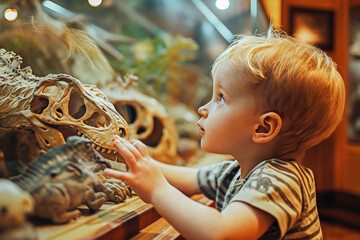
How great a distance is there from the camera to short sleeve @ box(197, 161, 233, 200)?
1.16m

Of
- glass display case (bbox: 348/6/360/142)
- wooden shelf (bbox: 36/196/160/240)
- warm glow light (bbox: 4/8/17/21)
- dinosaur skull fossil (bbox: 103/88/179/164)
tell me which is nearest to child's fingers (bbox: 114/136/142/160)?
wooden shelf (bbox: 36/196/160/240)

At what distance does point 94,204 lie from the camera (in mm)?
817

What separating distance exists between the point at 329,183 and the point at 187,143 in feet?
7.04

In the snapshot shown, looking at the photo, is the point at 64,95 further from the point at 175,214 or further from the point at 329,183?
the point at 329,183

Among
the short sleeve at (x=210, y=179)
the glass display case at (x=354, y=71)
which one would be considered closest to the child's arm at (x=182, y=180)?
the short sleeve at (x=210, y=179)

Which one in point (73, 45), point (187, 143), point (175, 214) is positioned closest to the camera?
point (175, 214)

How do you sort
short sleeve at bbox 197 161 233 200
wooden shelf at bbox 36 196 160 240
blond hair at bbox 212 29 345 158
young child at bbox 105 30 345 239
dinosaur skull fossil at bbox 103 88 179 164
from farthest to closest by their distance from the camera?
dinosaur skull fossil at bbox 103 88 179 164
short sleeve at bbox 197 161 233 200
blond hair at bbox 212 29 345 158
young child at bbox 105 30 345 239
wooden shelf at bbox 36 196 160 240

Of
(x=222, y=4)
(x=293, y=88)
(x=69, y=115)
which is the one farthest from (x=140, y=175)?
(x=222, y=4)

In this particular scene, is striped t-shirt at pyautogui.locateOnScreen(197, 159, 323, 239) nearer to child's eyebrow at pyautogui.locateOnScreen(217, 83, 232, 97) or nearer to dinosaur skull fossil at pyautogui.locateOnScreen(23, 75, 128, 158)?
child's eyebrow at pyautogui.locateOnScreen(217, 83, 232, 97)

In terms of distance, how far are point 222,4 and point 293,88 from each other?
117 cm

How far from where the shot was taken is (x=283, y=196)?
2.69ft

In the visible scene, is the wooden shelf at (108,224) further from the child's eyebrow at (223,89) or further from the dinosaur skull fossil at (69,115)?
the child's eyebrow at (223,89)

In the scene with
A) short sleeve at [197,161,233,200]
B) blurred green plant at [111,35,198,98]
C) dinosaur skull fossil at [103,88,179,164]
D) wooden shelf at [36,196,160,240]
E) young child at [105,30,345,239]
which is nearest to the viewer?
wooden shelf at [36,196,160,240]

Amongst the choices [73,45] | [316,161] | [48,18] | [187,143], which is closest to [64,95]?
[73,45]
